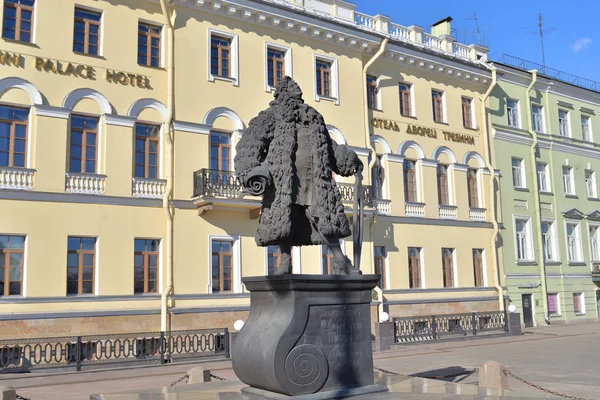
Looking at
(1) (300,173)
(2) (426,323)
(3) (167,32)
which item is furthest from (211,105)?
(1) (300,173)

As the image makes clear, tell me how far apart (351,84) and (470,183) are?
7859 millimetres

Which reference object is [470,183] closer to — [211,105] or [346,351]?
[211,105]

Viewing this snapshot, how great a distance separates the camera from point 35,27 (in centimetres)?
1772

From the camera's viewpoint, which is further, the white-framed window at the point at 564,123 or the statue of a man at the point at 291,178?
the white-framed window at the point at 564,123

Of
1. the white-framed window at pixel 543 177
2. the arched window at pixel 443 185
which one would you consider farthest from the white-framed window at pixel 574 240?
the arched window at pixel 443 185

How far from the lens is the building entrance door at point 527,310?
28.4 m

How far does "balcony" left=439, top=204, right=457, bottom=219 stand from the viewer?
26438 mm

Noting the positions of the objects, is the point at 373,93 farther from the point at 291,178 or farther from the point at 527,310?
the point at 291,178

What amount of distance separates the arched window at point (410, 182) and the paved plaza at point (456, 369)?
21.2ft

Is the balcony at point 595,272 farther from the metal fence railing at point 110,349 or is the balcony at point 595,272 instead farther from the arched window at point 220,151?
the metal fence railing at point 110,349

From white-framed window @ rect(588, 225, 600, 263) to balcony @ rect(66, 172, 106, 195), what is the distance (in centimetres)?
2531

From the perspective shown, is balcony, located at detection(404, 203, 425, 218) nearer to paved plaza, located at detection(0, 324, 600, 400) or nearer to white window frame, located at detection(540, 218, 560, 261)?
paved plaza, located at detection(0, 324, 600, 400)

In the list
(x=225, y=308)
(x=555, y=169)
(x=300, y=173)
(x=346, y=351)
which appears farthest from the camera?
(x=555, y=169)

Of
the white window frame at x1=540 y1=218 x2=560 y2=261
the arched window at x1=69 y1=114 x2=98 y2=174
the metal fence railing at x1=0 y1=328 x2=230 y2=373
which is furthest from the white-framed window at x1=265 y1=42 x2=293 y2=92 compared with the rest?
the white window frame at x1=540 y1=218 x2=560 y2=261
